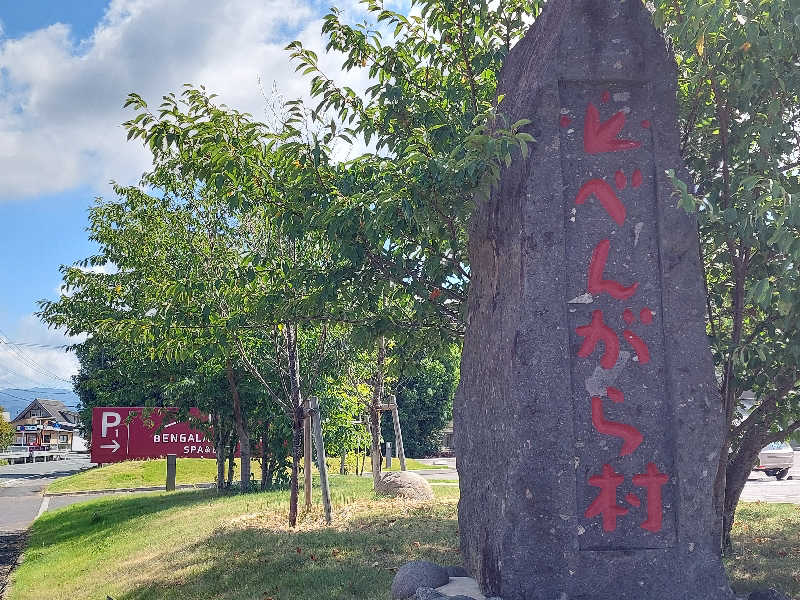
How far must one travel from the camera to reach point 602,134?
588 centimetres

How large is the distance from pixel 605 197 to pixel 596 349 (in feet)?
4.08

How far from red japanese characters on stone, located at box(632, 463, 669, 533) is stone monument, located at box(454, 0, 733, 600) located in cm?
1

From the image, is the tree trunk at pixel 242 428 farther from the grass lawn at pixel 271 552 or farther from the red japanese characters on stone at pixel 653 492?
the red japanese characters on stone at pixel 653 492

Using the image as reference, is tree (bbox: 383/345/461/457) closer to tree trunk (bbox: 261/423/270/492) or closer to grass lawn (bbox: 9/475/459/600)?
tree trunk (bbox: 261/423/270/492)

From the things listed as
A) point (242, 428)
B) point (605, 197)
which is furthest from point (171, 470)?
point (605, 197)

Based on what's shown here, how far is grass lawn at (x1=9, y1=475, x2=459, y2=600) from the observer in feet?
26.0

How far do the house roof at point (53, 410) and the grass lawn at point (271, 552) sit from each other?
8815cm

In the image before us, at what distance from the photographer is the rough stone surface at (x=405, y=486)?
1397cm

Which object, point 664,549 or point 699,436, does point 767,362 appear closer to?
point 699,436

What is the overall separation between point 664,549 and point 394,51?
238 inches

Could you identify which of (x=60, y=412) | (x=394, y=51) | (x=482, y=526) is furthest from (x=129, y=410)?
(x=60, y=412)

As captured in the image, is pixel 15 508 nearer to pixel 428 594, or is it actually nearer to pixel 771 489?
pixel 428 594

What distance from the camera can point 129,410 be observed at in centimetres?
2281

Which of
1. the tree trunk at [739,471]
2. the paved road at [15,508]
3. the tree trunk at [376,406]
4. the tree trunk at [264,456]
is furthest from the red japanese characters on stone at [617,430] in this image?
the tree trunk at [264,456]
